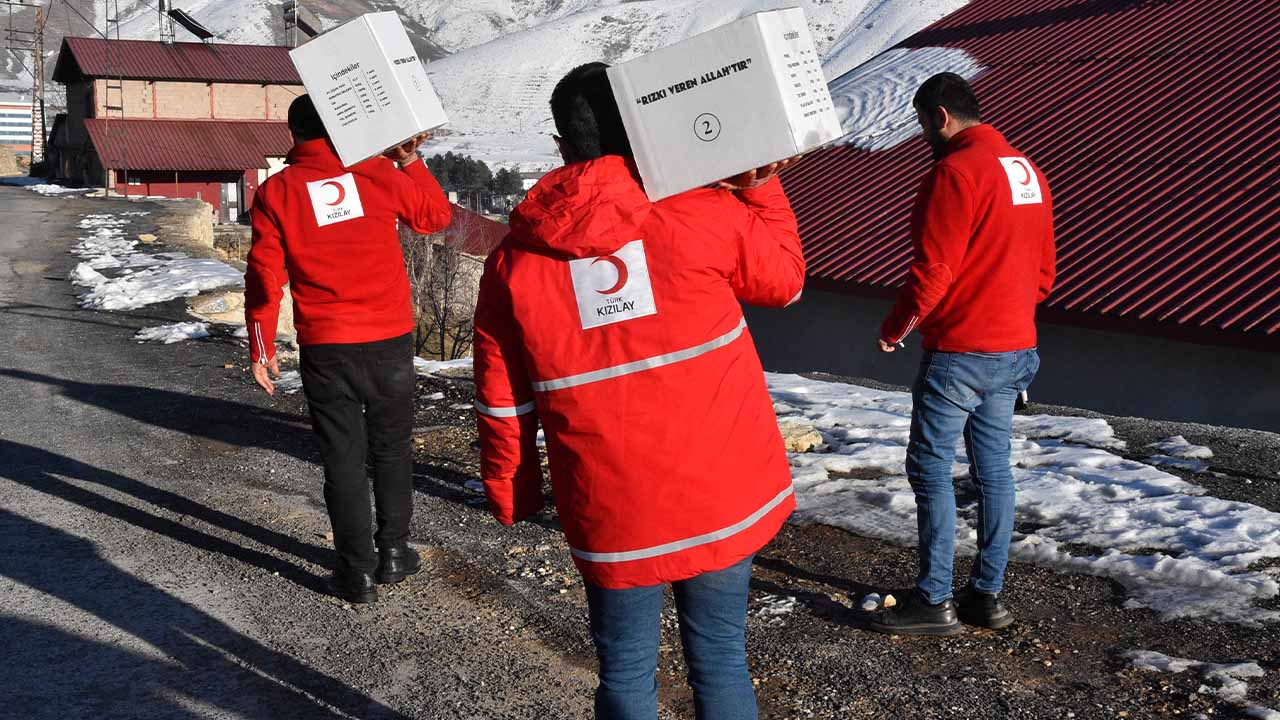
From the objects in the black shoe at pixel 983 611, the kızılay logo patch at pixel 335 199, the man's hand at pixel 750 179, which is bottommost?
the black shoe at pixel 983 611

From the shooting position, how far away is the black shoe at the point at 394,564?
4883 mm

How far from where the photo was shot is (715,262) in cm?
251

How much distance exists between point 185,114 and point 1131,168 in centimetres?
4368

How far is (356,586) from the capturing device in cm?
468

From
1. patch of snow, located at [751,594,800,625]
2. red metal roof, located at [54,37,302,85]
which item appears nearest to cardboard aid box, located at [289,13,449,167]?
patch of snow, located at [751,594,800,625]

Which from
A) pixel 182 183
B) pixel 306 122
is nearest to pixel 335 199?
pixel 306 122

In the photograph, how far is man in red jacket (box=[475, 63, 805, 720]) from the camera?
8.13 ft

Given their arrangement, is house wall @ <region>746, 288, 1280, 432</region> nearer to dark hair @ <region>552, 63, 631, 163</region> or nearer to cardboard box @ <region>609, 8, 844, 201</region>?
cardboard box @ <region>609, 8, 844, 201</region>

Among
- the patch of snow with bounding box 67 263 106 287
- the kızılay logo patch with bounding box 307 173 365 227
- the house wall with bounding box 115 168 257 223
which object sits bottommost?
the kızılay logo patch with bounding box 307 173 365 227

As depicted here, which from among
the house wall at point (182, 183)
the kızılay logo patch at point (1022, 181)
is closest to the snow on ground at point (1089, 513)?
the kızılay logo patch at point (1022, 181)

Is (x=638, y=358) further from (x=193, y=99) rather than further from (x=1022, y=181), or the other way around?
(x=193, y=99)

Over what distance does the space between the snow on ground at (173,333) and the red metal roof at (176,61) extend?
38223 millimetres

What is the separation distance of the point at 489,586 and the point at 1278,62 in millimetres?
12066

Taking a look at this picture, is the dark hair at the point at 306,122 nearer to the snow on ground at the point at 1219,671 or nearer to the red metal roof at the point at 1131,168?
the snow on ground at the point at 1219,671
